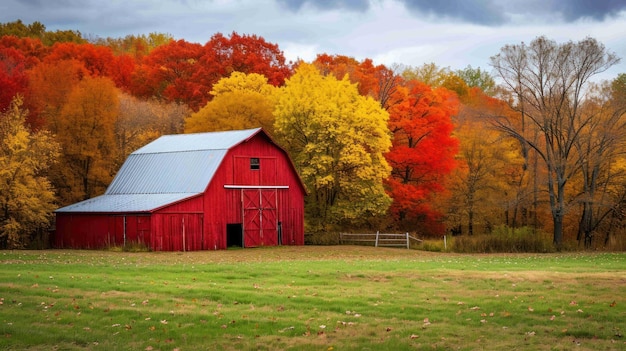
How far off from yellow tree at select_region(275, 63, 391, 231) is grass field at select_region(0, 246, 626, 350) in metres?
29.6

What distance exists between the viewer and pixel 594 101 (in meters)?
55.4

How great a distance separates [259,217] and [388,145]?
1112cm

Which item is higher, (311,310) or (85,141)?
(85,141)

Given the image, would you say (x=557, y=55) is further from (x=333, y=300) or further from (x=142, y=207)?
(x=333, y=300)

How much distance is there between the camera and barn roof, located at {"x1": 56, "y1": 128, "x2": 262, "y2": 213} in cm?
4909

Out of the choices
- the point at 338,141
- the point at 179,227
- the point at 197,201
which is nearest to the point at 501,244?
the point at 338,141

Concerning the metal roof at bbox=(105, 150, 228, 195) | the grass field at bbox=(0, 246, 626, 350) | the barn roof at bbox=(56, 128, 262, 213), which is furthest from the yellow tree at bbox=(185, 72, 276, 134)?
the grass field at bbox=(0, 246, 626, 350)

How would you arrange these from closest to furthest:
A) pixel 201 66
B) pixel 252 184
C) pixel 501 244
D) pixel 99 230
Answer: pixel 99 230 < pixel 501 244 < pixel 252 184 < pixel 201 66

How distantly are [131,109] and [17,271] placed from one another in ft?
128

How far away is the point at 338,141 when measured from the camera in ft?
187

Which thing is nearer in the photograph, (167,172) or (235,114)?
(167,172)

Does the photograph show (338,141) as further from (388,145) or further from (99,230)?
(99,230)

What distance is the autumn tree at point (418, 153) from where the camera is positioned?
198ft

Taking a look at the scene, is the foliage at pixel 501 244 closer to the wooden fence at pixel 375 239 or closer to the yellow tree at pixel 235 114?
the wooden fence at pixel 375 239
